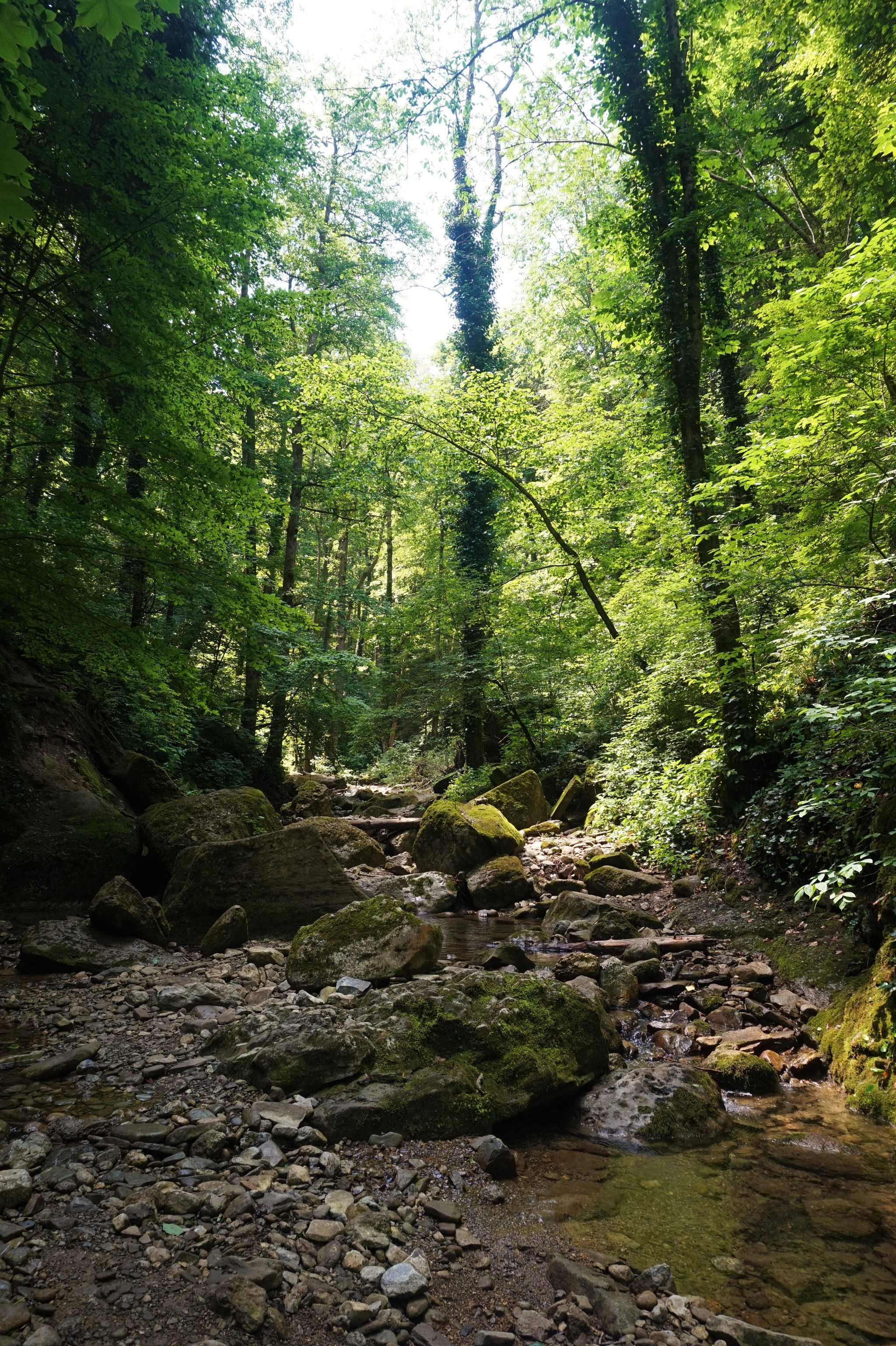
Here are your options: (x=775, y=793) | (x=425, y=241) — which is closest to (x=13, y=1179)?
(x=775, y=793)

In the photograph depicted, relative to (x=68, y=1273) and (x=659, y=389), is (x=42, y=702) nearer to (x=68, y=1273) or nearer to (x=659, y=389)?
(x=68, y=1273)

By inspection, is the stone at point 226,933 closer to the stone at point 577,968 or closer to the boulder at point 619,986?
the stone at point 577,968

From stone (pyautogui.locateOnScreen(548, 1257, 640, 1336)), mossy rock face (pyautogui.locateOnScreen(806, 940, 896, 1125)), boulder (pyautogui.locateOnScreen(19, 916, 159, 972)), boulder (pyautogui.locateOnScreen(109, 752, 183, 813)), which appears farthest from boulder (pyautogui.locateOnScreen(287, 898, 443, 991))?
boulder (pyautogui.locateOnScreen(109, 752, 183, 813))

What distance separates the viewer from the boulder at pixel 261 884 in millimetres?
7082

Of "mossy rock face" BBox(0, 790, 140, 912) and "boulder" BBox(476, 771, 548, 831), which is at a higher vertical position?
"boulder" BBox(476, 771, 548, 831)

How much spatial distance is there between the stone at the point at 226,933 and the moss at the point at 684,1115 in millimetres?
4347

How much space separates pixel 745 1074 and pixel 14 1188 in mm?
4386

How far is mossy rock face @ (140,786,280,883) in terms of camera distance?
7953 millimetres

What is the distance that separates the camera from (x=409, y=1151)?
348 centimetres


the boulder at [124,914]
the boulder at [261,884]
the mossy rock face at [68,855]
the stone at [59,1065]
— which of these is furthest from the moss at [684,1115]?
the mossy rock face at [68,855]

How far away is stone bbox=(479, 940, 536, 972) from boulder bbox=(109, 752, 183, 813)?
5524mm

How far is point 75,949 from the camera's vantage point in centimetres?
575

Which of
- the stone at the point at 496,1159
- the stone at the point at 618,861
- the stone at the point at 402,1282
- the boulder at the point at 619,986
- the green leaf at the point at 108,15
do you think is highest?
the green leaf at the point at 108,15

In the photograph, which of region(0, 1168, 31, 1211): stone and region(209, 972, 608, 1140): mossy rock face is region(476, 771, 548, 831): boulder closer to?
region(209, 972, 608, 1140): mossy rock face
